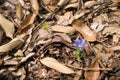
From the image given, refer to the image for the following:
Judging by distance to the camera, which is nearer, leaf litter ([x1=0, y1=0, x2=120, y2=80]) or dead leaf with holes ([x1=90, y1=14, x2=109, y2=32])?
leaf litter ([x1=0, y1=0, x2=120, y2=80])

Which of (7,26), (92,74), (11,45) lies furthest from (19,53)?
(92,74)

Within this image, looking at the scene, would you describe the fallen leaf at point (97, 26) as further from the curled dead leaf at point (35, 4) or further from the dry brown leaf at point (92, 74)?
the curled dead leaf at point (35, 4)

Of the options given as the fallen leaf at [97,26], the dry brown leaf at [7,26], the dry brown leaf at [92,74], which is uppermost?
the dry brown leaf at [7,26]

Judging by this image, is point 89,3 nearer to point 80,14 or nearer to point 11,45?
point 80,14

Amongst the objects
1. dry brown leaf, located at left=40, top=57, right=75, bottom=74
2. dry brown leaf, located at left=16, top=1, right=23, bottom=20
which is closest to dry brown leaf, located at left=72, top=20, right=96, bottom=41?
dry brown leaf, located at left=40, top=57, right=75, bottom=74

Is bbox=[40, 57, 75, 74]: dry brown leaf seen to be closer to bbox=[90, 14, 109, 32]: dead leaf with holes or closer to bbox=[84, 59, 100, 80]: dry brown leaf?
bbox=[84, 59, 100, 80]: dry brown leaf

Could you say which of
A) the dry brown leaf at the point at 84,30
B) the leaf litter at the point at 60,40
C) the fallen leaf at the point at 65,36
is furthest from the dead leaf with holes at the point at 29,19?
the dry brown leaf at the point at 84,30

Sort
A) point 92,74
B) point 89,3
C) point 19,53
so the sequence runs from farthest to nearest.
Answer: point 89,3, point 19,53, point 92,74

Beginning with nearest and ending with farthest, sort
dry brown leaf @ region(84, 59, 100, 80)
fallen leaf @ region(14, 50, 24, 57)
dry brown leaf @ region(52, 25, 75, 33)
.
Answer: dry brown leaf @ region(84, 59, 100, 80) < fallen leaf @ region(14, 50, 24, 57) < dry brown leaf @ region(52, 25, 75, 33)
